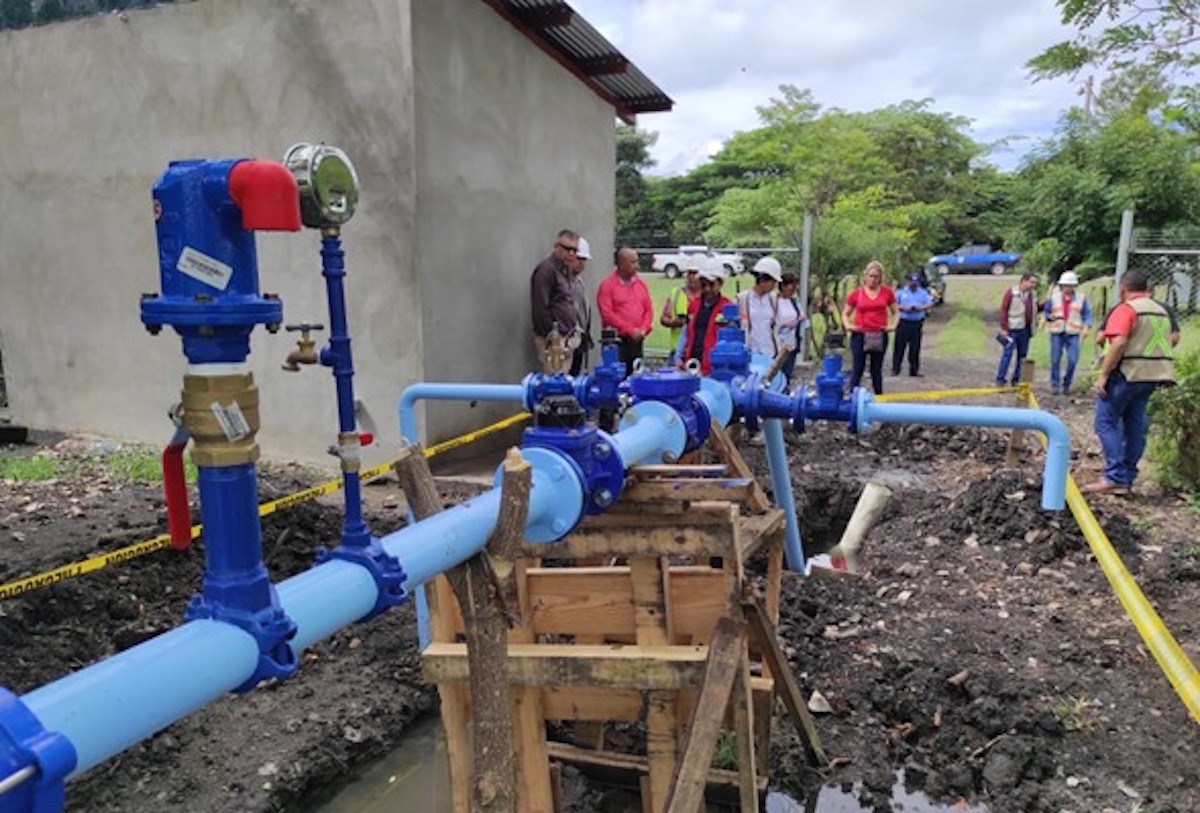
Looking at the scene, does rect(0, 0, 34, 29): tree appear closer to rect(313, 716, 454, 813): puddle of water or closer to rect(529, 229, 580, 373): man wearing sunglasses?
rect(529, 229, 580, 373): man wearing sunglasses

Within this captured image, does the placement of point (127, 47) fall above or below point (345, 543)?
above

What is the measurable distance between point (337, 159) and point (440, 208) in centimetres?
512

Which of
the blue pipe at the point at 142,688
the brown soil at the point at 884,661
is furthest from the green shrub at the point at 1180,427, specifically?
the blue pipe at the point at 142,688

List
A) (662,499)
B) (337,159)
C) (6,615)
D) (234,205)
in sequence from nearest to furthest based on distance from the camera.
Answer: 1. (234,205)
2. (337,159)
3. (662,499)
4. (6,615)

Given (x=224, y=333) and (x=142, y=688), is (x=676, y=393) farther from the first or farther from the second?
(x=142, y=688)

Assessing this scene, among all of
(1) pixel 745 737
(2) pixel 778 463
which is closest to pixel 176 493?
(1) pixel 745 737

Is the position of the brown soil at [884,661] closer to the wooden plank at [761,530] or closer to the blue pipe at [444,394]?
the wooden plank at [761,530]

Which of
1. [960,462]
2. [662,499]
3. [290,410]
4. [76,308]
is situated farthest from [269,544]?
[960,462]

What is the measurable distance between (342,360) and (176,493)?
0.40 meters

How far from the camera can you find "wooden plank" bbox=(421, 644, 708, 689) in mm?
2439

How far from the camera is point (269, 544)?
492 centimetres

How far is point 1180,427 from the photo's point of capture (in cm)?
588

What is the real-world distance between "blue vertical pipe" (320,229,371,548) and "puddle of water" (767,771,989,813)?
2469 mm

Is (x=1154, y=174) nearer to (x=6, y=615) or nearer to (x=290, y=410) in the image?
(x=290, y=410)
